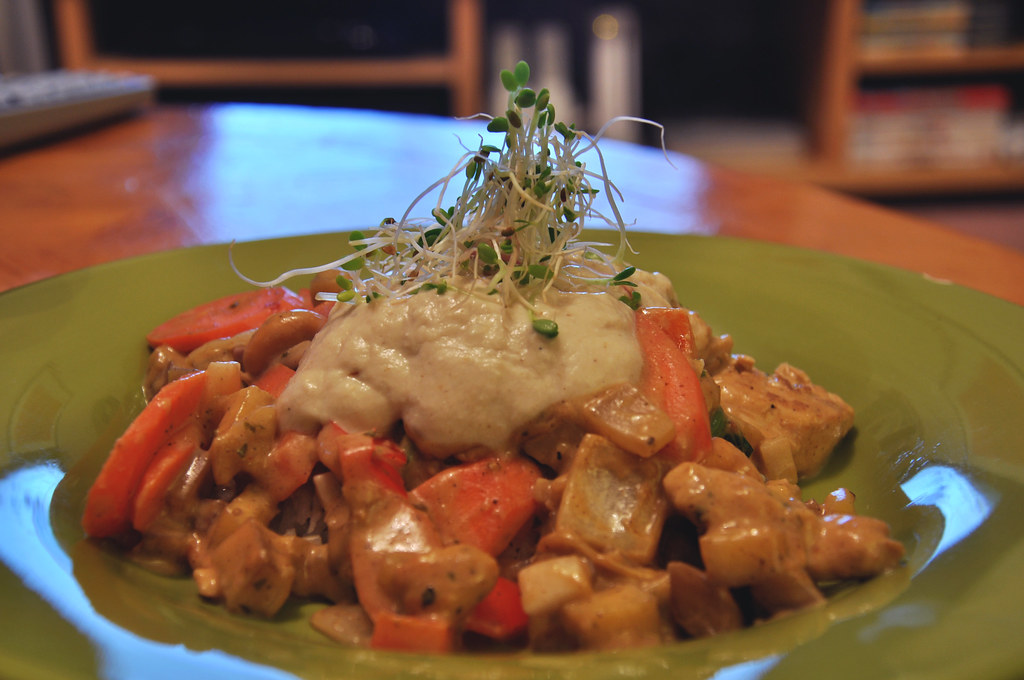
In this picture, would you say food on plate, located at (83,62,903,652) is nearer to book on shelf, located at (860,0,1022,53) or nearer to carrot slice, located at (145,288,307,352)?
carrot slice, located at (145,288,307,352)

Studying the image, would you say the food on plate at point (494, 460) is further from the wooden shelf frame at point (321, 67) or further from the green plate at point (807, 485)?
the wooden shelf frame at point (321, 67)

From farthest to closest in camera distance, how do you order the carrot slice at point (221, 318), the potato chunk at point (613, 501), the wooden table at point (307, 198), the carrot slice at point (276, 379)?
the wooden table at point (307, 198), the carrot slice at point (221, 318), the carrot slice at point (276, 379), the potato chunk at point (613, 501)

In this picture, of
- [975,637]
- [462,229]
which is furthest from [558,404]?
[975,637]

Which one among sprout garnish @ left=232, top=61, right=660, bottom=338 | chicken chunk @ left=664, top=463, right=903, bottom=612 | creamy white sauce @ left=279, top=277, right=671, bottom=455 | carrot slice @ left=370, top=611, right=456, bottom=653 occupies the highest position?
sprout garnish @ left=232, top=61, right=660, bottom=338

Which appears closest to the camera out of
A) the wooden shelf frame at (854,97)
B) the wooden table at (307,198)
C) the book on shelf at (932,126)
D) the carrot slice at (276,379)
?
the carrot slice at (276,379)

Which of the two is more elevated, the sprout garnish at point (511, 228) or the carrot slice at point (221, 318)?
the sprout garnish at point (511, 228)

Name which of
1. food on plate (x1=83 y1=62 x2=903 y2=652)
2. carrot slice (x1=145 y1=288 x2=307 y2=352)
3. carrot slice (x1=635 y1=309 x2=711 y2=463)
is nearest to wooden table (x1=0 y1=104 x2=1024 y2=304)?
carrot slice (x1=145 y1=288 x2=307 y2=352)

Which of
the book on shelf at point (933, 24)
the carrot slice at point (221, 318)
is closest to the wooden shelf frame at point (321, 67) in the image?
the book on shelf at point (933, 24)

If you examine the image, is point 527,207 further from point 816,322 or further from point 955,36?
point 955,36
